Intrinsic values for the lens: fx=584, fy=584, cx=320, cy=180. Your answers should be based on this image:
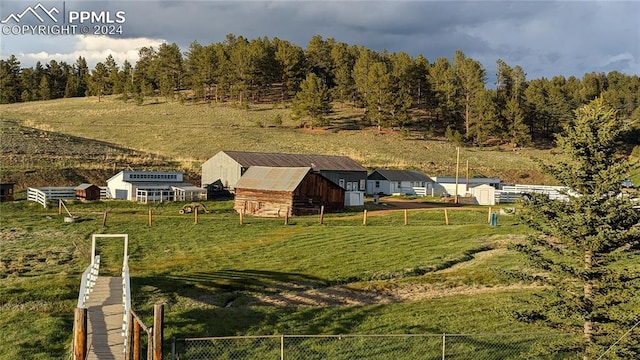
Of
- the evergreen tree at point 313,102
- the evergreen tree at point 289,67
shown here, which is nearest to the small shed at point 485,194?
the evergreen tree at point 313,102

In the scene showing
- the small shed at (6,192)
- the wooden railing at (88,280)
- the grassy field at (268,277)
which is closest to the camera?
the wooden railing at (88,280)

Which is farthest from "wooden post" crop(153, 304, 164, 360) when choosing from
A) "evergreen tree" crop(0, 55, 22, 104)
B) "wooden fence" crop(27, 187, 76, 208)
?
"evergreen tree" crop(0, 55, 22, 104)

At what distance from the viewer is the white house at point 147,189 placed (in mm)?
55906

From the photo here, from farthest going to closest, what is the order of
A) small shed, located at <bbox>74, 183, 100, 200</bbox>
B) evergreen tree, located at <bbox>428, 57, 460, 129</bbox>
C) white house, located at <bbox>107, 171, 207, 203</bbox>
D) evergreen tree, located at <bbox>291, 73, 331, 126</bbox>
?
evergreen tree, located at <bbox>428, 57, 460, 129</bbox>
evergreen tree, located at <bbox>291, 73, 331, 126</bbox>
white house, located at <bbox>107, 171, 207, 203</bbox>
small shed, located at <bbox>74, 183, 100, 200</bbox>

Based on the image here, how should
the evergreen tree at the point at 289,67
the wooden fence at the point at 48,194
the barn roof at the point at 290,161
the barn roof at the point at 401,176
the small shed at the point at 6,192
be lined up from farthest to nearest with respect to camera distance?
the evergreen tree at the point at 289,67 → the barn roof at the point at 401,176 → the barn roof at the point at 290,161 → the small shed at the point at 6,192 → the wooden fence at the point at 48,194

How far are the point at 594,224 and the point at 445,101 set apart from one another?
355 feet

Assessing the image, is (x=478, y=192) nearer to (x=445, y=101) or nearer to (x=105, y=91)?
(x=445, y=101)

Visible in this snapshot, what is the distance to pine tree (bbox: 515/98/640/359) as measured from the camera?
595 inches

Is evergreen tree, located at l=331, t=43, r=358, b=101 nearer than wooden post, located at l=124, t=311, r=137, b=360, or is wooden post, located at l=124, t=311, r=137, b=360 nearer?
wooden post, located at l=124, t=311, r=137, b=360

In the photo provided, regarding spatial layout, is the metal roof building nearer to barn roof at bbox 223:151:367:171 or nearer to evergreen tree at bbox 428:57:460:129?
barn roof at bbox 223:151:367:171

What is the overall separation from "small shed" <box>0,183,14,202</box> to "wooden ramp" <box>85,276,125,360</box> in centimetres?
3326

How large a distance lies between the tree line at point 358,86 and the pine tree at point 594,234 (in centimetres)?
9294

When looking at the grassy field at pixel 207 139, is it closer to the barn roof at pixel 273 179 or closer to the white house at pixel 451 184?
the white house at pixel 451 184

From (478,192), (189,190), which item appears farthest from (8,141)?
(478,192)
